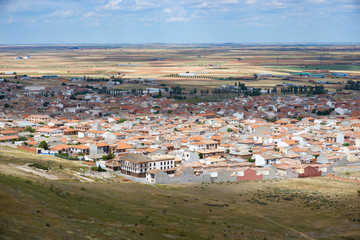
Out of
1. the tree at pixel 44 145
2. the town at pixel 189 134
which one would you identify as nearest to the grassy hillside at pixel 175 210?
the town at pixel 189 134

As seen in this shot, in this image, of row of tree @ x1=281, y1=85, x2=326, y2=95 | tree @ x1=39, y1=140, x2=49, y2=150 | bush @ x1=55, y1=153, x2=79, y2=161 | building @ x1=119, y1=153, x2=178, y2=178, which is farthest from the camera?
row of tree @ x1=281, y1=85, x2=326, y2=95

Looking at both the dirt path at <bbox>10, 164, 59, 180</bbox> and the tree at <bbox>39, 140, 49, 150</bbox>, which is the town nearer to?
the tree at <bbox>39, 140, 49, 150</bbox>

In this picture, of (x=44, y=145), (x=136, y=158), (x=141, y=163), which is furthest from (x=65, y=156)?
(x=141, y=163)

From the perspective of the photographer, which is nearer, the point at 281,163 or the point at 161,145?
the point at 281,163

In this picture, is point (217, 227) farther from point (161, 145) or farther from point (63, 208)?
point (161, 145)

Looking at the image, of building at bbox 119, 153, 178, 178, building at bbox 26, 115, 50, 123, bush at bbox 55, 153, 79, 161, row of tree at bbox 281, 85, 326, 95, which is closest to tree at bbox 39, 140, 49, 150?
bush at bbox 55, 153, 79, 161

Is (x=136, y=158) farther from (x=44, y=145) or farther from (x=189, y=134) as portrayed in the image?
(x=189, y=134)

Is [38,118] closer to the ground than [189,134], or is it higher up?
higher up

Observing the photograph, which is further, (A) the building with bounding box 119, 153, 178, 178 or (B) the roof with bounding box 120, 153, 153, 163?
(B) the roof with bounding box 120, 153, 153, 163

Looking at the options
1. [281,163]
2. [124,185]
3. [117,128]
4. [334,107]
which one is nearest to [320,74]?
[334,107]
